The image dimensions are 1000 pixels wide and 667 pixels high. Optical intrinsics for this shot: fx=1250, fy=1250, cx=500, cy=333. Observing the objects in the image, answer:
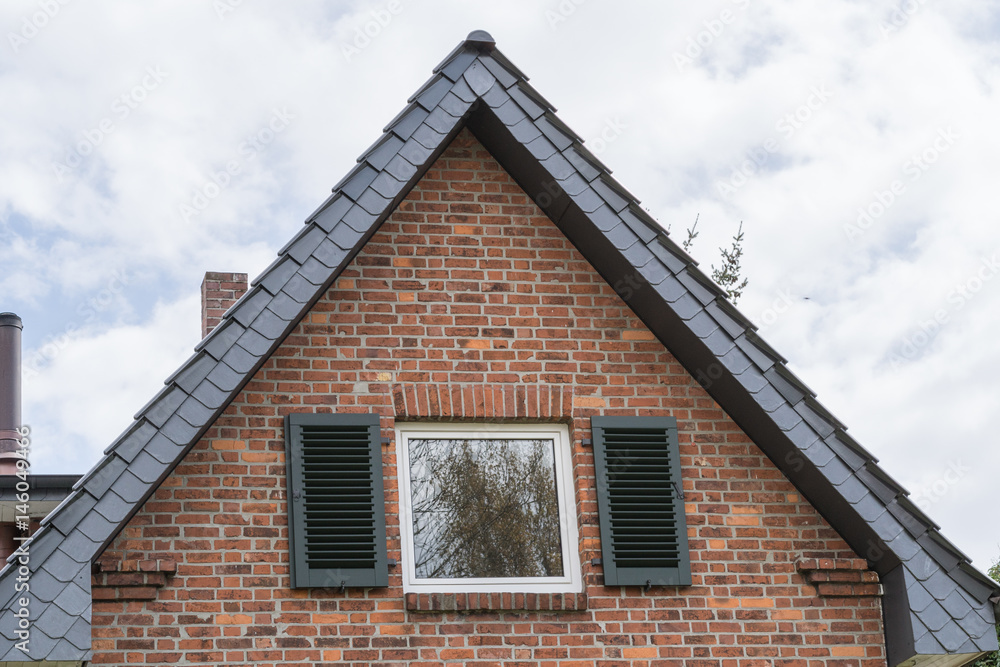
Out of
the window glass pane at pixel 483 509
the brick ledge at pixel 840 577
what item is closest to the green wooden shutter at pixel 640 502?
the window glass pane at pixel 483 509

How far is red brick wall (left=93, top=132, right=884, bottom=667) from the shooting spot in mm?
7094

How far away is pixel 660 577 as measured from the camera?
25.0 ft

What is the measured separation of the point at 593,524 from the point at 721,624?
97 cm

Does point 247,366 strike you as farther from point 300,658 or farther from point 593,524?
point 593,524

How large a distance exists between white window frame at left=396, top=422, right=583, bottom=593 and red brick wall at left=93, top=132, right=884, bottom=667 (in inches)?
4.1

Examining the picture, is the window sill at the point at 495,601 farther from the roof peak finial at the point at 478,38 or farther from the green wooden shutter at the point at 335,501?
the roof peak finial at the point at 478,38

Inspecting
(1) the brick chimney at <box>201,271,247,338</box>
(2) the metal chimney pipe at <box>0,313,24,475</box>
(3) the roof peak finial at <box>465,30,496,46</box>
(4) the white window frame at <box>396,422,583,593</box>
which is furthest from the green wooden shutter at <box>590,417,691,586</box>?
(2) the metal chimney pipe at <box>0,313,24,475</box>

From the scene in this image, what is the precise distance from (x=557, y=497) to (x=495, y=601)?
868 millimetres

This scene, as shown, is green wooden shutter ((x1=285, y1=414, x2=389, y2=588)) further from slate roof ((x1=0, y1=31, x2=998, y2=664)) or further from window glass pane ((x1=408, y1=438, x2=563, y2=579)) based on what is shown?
slate roof ((x1=0, y1=31, x2=998, y2=664))

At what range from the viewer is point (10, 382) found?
13750 mm

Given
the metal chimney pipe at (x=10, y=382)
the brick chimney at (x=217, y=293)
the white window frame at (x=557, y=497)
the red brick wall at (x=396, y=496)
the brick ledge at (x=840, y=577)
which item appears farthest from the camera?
the metal chimney pipe at (x=10, y=382)

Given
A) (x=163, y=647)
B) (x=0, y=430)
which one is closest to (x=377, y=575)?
(x=163, y=647)

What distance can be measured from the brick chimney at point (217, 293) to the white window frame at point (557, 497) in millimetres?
3582

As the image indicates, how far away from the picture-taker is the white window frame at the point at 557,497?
7508mm
